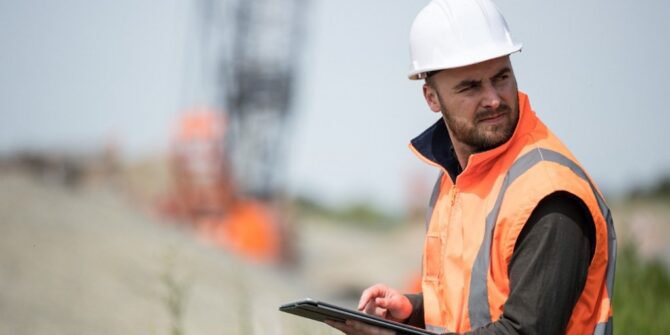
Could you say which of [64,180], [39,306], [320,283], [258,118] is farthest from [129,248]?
[258,118]

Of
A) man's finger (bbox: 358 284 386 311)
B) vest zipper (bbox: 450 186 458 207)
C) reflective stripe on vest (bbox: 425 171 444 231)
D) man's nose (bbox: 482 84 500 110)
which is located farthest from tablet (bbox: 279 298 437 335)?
man's nose (bbox: 482 84 500 110)

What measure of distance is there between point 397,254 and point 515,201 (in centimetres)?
2161

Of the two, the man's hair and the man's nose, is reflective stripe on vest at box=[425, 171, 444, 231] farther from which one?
the man's nose

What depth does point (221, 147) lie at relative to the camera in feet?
65.2

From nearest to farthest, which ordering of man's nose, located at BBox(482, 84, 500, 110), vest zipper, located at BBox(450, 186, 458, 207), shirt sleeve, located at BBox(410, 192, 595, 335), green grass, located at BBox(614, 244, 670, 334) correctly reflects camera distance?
shirt sleeve, located at BBox(410, 192, 595, 335), man's nose, located at BBox(482, 84, 500, 110), vest zipper, located at BBox(450, 186, 458, 207), green grass, located at BBox(614, 244, 670, 334)

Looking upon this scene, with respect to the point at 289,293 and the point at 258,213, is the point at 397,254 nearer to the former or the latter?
the point at 258,213

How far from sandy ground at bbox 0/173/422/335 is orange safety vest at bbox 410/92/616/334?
4.55 feet

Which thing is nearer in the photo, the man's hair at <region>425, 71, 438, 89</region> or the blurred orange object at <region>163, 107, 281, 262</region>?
the man's hair at <region>425, 71, 438, 89</region>

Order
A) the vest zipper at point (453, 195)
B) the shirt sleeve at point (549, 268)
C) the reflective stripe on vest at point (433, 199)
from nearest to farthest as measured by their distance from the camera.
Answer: the shirt sleeve at point (549, 268), the vest zipper at point (453, 195), the reflective stripe on vest at point (433, 199)

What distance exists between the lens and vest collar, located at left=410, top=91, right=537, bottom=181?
232 centimetres

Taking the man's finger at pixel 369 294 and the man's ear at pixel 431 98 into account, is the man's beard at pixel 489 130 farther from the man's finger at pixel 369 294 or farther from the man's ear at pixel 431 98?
the man's finger at pixel 369 294

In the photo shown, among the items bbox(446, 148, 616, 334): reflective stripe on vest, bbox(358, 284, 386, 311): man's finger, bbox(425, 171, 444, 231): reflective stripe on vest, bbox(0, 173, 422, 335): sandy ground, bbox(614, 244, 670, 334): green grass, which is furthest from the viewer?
bbox(0, 173, 422, 335): sandy ground

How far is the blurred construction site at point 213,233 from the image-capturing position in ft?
24.4

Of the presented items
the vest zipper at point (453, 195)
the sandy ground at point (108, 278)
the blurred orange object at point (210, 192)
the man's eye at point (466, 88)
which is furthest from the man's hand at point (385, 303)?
the blurred orange object at point (210, 192)
